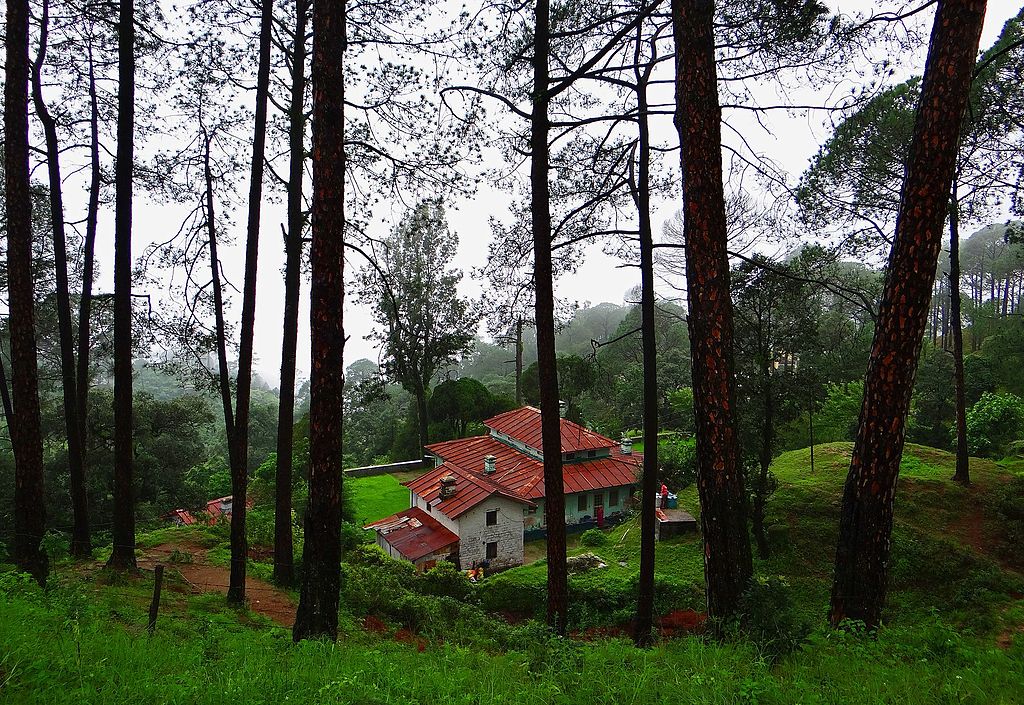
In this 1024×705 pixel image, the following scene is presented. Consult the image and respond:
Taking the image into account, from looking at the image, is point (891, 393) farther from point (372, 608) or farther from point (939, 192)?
point (372, 608)

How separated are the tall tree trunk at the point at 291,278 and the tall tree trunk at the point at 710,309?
5840mm

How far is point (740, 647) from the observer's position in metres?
4.10

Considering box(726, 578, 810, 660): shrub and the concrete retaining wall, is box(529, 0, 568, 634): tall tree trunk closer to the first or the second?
box(726, 578, 810, 660): shrub

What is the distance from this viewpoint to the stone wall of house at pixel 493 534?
15.4m

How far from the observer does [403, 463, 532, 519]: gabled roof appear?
15.4m

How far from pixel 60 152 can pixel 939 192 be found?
10.9 m

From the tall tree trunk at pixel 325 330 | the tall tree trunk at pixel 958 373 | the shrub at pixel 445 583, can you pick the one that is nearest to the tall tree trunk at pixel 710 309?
the tall tree trunk at pixel 325 330

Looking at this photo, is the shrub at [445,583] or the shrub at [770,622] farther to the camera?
the shrub at [445,583]

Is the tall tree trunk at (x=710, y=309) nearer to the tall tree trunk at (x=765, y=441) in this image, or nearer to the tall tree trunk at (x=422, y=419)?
the tall tree trunk at (x=765, y=441)

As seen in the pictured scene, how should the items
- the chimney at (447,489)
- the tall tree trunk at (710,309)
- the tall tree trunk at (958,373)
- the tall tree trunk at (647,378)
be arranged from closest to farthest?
the tall tree trunk at (710,309) → the tall tree trunk at (647,378) → the tall tree trunk at (958,373) → the chimney at (447,489)

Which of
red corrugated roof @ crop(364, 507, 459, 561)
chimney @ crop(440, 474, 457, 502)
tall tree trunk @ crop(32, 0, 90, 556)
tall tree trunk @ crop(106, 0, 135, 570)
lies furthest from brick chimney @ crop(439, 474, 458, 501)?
tall tree trunk @ crop(106, 0, 135, 570)

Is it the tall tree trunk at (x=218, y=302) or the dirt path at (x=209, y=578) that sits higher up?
the tall tree trunk at (x=218, y=302)

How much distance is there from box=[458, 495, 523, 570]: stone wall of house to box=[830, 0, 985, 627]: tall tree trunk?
11.5m

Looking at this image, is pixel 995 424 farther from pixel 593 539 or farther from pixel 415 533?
pixel 415 533
